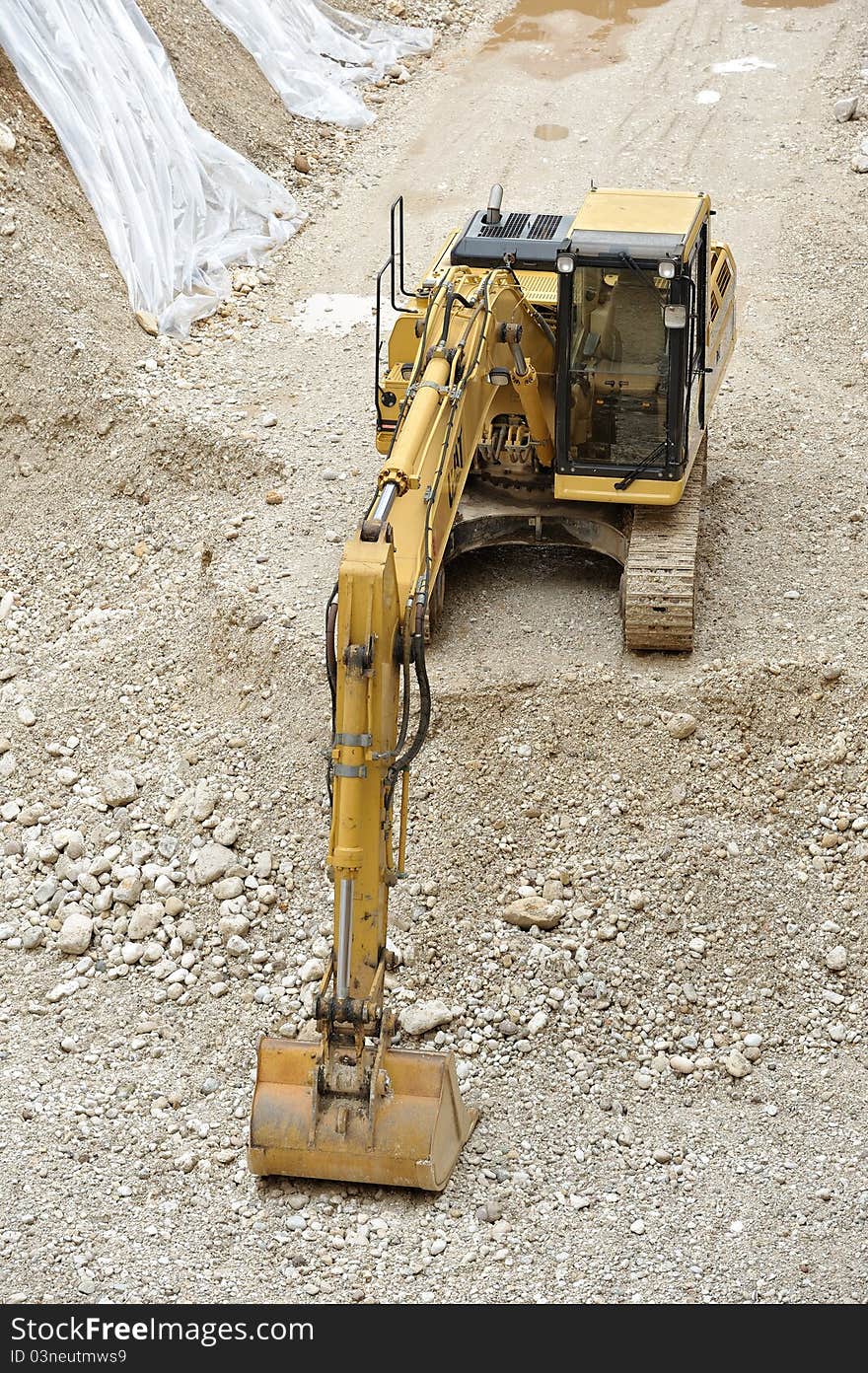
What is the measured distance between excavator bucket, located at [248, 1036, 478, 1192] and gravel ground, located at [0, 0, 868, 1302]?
0.84 feet

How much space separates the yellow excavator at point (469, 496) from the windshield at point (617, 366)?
1 cm

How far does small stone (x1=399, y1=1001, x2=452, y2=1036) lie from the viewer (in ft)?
26.9

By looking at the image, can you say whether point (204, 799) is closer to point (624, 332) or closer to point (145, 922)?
point (145, 922)

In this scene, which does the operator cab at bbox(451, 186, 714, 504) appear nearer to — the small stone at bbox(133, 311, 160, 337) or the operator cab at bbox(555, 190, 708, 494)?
the operator cab at bbox(555, 190, 708, 494)

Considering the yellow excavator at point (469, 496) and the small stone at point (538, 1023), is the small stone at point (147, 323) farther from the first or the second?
the small stone at point (538, 1023)

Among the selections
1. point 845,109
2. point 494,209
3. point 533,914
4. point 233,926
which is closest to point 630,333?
point 494,209

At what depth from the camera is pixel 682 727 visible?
9570 mm

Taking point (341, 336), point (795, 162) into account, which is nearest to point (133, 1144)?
point (341, 336)

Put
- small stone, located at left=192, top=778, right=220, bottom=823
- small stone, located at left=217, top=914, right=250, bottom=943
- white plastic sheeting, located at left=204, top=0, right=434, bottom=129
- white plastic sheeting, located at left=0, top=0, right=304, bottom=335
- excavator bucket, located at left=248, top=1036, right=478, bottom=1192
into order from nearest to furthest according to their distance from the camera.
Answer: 1. excavator bucket, located at left=248, top=1036, right=478, bottom=1192
2. small stone, located at left=217, top=914, right=250, bottom=943
3. small stone, located at left=192, top=778, right=220, bottom=823
4. white plastic sheeting, located at left=0, top=0, right=304, bottom=335
5. white plastic sheeting, located at left=204, top=0, right=434, bottom=129

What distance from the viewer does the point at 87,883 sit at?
30.5 ft

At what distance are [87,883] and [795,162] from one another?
11.7 meters

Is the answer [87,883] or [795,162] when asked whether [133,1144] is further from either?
[795,162]

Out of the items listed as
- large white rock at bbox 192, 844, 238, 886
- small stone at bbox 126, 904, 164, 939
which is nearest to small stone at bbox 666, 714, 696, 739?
large white rock at bbox 192, 844, 238, 886

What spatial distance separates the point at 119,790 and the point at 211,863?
893mm
